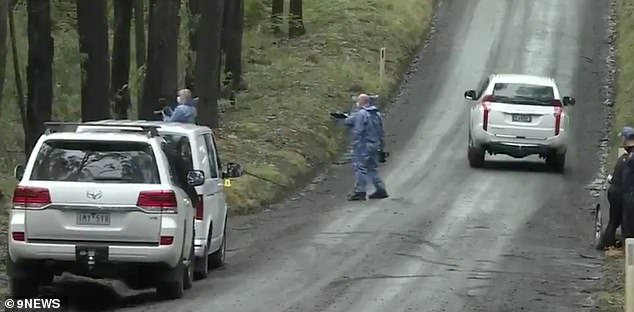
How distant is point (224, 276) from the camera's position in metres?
16.1

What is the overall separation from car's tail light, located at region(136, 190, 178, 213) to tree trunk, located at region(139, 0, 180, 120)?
12892 mm

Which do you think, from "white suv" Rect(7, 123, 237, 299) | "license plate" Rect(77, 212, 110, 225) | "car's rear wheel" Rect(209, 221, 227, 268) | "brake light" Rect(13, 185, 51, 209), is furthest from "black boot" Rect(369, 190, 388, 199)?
"brake light" Rect(13, 185, 51, 209)

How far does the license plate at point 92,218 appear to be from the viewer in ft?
43.0

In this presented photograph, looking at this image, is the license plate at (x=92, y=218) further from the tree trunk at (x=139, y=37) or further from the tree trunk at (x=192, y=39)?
the tree trunk at (x=139, y=37)

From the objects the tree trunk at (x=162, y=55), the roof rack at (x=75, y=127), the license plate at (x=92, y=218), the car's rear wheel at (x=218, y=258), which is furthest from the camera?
the tree trunk at (x=162, y=55)

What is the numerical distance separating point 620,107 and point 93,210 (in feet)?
80.3

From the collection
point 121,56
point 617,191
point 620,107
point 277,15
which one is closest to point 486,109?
point 620,107

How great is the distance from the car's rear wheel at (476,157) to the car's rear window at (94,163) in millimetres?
15826

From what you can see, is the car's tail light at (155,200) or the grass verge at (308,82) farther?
the grass verge at (308,82)

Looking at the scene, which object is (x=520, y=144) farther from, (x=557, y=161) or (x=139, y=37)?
(x=139, y=37)

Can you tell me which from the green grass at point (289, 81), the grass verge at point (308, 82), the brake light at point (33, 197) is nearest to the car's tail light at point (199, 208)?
the brake light at point (33, 197)

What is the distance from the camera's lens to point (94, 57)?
24.2 metres

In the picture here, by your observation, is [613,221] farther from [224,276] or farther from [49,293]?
[49,293]

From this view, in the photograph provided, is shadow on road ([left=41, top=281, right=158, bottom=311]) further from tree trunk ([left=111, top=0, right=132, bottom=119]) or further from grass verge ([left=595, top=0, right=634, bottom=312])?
tree trunk ([left=111, top=0, right=132, bottom=119])
